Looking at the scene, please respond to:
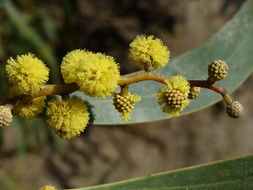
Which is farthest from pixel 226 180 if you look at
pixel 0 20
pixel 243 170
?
pixel 0 20

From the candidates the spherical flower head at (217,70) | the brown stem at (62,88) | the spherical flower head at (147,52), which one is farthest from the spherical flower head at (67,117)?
the spherical flower head at (217,70)

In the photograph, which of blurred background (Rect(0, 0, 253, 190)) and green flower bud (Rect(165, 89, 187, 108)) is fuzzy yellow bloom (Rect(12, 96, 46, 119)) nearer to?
green flower bud (Rect(165, 89, 187, 108))

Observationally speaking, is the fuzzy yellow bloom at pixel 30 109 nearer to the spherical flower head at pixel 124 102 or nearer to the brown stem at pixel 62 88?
the brown stem at pixel 62 88

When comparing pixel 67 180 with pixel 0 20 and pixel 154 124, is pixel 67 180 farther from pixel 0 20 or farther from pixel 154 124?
pixel 0 20

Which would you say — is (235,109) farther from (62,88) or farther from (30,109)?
(30,109)

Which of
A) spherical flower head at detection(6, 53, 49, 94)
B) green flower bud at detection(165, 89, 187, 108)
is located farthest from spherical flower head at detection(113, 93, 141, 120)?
spherical flower head at detection(6, 53, 49, 94)

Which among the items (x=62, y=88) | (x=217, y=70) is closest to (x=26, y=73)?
(x=62, y=88)
